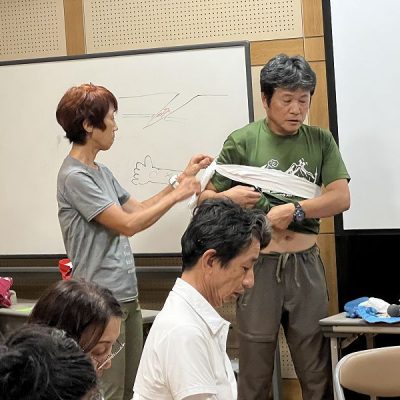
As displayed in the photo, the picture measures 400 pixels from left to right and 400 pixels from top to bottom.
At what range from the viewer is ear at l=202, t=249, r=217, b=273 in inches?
75.1

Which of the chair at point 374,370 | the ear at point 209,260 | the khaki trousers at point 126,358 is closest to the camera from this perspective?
the ear at point 209,260

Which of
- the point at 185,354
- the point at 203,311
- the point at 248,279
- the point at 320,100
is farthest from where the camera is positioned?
the point at 320,100

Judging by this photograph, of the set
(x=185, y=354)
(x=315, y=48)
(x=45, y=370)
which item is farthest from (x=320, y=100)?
(x=45, y=370)

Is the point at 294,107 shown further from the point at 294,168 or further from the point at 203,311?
the point at 203,311

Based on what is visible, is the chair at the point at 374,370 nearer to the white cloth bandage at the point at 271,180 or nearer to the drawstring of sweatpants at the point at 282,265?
the drawstring of sweatpants at the point at 282,265

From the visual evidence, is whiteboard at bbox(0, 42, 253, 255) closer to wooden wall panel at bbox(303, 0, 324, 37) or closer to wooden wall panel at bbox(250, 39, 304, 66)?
wooden wall panel at bbox(250, 39, 304, 66)

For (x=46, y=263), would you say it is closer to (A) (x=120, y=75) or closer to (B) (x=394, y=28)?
(A) (x=120, y=75)

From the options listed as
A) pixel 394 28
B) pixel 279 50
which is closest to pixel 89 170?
pixel 279 50

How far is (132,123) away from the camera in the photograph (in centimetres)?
382

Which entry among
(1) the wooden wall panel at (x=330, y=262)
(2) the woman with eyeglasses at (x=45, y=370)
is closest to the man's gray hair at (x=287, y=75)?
(1) the wooden wall panel at (x=330, y=262)

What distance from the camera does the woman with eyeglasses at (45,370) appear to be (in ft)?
3.04

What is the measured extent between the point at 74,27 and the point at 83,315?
2.73 m

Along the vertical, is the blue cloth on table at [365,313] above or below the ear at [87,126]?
below

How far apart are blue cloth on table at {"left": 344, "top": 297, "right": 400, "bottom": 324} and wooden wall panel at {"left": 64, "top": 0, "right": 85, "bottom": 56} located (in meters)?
1.90
